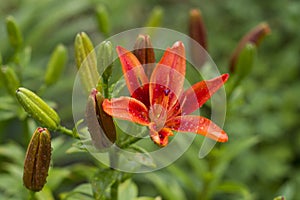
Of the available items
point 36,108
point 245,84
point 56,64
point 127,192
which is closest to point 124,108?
point 36,108

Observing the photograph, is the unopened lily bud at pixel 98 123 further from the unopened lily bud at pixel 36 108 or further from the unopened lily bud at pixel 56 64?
the unopened lily bud at pixel 56 64

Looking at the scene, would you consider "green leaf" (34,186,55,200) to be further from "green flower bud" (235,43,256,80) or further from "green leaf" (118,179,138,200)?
"green flower bud" (235,43,256,80)

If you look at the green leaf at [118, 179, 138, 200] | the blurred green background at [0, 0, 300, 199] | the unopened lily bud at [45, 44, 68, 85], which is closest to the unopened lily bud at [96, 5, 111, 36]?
the unopened lily bud at [45, 44, 68, 85]

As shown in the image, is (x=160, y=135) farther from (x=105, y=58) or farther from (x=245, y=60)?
(x=245, y=60)

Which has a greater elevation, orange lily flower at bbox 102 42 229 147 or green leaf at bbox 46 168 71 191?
orange lily flower at bbox 102 42 229 147

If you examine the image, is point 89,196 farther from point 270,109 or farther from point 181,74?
point 270,109
